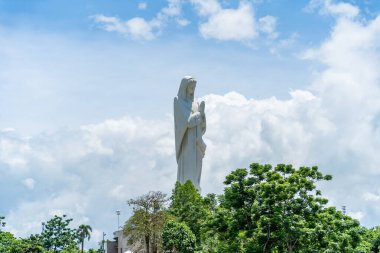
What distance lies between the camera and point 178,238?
32.2 meters

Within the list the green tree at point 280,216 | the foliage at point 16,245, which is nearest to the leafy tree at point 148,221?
the green tree at point 280,216

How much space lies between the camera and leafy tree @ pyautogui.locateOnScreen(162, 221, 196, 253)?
32156 millimetres

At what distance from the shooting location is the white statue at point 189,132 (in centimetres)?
4725

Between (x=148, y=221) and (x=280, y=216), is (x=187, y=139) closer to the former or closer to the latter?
(x=148, y=221)

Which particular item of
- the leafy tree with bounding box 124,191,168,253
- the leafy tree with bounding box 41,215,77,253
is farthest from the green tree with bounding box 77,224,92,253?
the leafy tree with bounding box 124,191,168,253

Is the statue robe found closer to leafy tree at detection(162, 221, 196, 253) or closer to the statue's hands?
the statue's hands

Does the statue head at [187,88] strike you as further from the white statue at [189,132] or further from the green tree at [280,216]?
the green tree at [280,216]

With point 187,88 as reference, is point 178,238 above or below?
below

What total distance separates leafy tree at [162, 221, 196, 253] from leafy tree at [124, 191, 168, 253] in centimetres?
206

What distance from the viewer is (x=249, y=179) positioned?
26797 millimetres

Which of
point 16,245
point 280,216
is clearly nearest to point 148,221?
point 280,216

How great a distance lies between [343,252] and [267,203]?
131 inches

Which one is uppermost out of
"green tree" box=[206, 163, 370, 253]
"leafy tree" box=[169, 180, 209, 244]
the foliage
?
the foliage

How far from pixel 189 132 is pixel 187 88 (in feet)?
10.0
